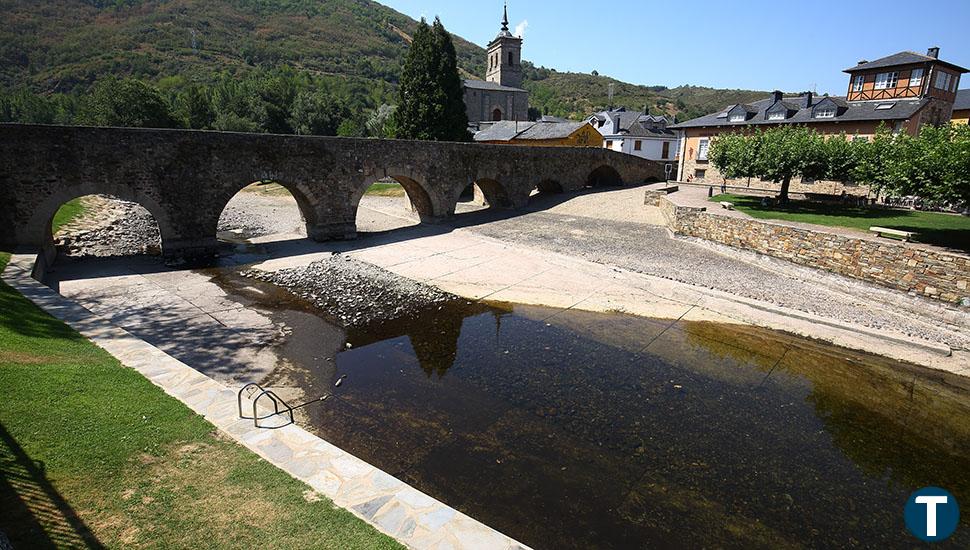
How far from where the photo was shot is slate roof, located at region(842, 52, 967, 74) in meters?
27.7

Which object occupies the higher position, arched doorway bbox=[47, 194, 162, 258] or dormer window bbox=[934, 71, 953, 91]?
dormer window bbox=[934, 71, 953, 91]

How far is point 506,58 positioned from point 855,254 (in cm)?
6225

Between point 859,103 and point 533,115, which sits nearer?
point 859,103

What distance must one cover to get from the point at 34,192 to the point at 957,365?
26.1m

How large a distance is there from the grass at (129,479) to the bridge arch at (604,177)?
3289 centimetres

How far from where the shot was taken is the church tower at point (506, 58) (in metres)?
68.1

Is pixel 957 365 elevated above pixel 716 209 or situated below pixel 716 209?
below

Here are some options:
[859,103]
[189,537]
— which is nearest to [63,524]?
[189,537]

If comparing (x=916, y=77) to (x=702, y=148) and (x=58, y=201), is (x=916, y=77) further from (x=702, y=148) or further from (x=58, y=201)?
(x=58, y=201)

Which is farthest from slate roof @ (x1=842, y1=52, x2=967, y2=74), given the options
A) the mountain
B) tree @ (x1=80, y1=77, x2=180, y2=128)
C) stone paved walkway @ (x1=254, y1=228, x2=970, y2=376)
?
the mountain

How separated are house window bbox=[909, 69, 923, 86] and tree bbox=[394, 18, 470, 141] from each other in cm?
2742

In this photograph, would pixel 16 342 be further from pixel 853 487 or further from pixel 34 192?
pixel 853 487

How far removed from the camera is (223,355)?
A: 10.6 meters

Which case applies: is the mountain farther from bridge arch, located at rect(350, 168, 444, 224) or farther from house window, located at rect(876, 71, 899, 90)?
house window, located at rect(876, 71, 899, 90)
